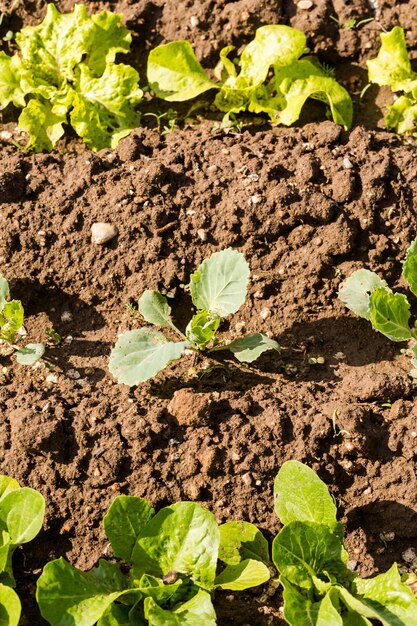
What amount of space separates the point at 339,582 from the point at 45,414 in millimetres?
1137

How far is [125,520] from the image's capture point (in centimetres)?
263

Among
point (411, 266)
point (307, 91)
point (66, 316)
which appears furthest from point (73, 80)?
point (411, 266)

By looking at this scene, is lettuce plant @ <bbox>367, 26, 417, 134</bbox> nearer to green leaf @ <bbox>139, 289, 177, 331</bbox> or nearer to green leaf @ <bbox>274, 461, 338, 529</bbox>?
green leaf @ <bbox>139, 289, 177, 331</bbox>

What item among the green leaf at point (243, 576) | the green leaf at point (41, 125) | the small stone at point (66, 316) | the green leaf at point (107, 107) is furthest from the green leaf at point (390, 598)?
the green leaf at point (41, 125)

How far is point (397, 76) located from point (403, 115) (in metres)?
0.18

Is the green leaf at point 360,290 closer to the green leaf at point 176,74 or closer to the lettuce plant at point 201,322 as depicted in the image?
the lettuce plant at point 201,322

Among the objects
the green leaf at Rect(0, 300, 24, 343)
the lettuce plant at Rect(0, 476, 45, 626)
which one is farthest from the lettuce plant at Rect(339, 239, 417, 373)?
the lettuce plant at Rect(0, 476, 45, 626)

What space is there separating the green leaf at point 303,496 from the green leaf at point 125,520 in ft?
1.45

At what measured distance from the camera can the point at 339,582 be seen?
8.75 ft

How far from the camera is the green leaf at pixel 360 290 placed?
121 inches

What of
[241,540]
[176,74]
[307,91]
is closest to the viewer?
[241,540]

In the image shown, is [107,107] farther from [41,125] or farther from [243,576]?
[243,576]

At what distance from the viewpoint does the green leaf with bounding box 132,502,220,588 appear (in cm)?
258

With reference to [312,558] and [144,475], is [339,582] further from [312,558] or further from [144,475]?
[144,475]
